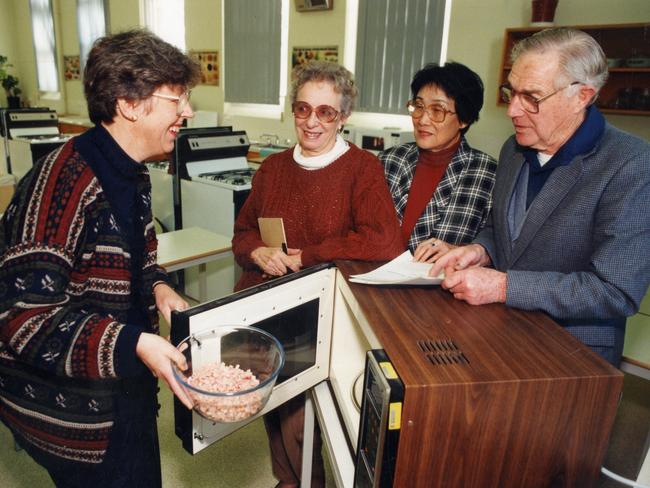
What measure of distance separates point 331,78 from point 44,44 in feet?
26.7

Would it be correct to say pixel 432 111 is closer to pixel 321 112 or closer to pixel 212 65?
pixel 321 112

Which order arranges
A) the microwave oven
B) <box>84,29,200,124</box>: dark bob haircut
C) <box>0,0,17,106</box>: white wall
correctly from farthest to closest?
1. <box>0,0,17,106</box>: white wall
2. the microwave oven
3. <box>84,29,200,124</box>: dark bob haircut

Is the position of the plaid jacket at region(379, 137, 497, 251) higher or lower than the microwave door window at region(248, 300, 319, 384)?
higher

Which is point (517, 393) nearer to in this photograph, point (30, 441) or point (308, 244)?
point (308, 244)

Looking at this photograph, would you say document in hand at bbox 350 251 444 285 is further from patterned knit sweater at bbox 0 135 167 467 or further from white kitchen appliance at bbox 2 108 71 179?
white kitchen appliance at bbox 2 108 71 179

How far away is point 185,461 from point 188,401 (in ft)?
→ 4.28

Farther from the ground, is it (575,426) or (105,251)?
(105,251)

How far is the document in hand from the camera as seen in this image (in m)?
1.01

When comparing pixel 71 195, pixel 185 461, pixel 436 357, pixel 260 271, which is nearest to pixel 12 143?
pixel 185 461

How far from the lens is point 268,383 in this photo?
2.74 feet

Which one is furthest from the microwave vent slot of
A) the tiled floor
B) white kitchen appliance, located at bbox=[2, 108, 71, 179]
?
white kitchen appliance, located at bbox=[2, 108, 71, 179]

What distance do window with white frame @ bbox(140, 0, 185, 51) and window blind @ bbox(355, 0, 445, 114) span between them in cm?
270

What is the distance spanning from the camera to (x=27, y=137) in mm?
4809

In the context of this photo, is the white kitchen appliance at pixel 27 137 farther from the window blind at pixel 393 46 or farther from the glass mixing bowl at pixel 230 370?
the glass mixing bowl at pixel 230 370
